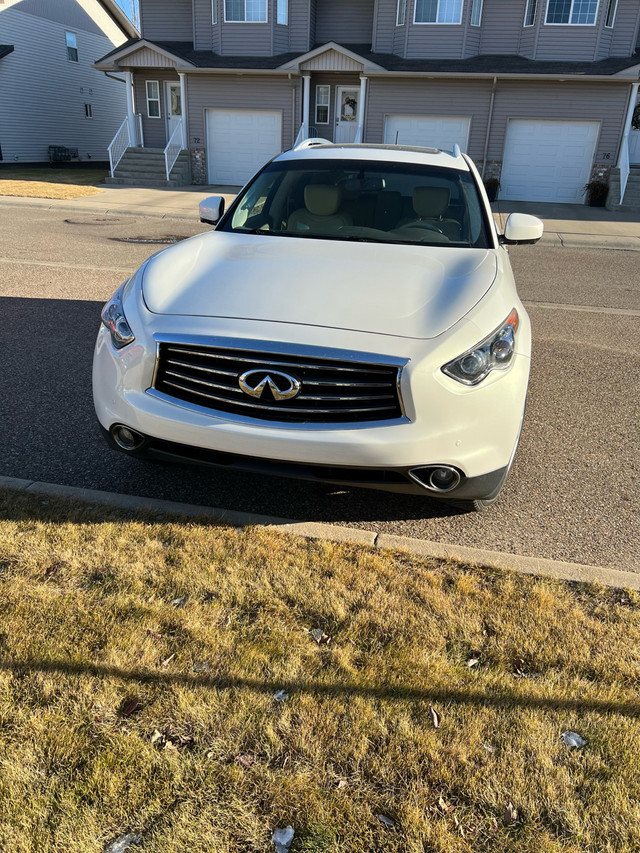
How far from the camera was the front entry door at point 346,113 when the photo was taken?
2203 cm

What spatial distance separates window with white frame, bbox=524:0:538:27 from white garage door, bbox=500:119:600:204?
3.30 m

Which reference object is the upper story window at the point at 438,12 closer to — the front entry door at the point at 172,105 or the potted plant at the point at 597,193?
the potted plant at the point at 597,193

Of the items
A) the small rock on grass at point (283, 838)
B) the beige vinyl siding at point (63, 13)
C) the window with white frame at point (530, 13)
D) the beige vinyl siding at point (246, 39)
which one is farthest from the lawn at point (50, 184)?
the small rock on grass at point (283, 838)

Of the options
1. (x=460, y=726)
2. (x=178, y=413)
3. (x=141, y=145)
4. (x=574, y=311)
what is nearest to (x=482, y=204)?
(x=178, y=413)

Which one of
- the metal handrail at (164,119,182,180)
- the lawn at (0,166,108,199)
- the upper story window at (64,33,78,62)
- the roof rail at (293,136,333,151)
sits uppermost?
the upper story window at (64,33,78,62)

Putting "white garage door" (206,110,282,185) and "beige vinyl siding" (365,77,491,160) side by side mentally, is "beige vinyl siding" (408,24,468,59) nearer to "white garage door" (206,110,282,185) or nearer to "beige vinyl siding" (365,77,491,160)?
"beige vinyl siding" (365,77,491,160)

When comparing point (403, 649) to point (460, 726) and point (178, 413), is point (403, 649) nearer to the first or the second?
point (460, 726)

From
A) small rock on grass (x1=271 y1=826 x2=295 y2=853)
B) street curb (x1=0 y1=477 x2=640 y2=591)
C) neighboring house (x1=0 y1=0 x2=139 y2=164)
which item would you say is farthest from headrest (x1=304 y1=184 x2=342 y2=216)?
neighboring house (x1=0 y1=0 x2=139 y2=164)

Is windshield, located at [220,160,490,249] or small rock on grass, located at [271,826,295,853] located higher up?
windshield, located at [220,160,490,249]

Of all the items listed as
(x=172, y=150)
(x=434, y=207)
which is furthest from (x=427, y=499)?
(x=172, y=150)

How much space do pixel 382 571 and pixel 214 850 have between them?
1378mm

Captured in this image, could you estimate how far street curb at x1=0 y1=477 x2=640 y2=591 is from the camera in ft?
9.58

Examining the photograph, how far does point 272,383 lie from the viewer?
2.77 meters

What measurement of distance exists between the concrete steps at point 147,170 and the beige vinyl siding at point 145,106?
185 centimetres
